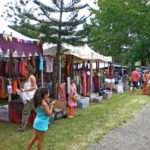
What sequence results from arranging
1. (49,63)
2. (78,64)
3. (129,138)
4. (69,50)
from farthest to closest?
1. (78,64)
2. (49,63)
3. (69,50)
4. (129,138)

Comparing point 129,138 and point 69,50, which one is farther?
point 69,50

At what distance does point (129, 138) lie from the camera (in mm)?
11242

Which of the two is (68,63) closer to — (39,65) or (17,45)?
(39,65)

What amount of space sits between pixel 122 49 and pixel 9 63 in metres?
36.9

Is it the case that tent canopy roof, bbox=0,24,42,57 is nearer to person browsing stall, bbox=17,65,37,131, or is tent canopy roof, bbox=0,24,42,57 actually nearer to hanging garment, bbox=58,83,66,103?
person browsing stall, bbox=17,65,37,131

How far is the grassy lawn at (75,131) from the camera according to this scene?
10117mm

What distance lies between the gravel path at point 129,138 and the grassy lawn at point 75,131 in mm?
237

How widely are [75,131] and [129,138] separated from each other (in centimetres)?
153

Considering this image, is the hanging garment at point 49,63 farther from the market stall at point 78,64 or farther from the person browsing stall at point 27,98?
the person browsing stall at point 27,98

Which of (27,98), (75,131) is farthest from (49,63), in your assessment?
(75,131)

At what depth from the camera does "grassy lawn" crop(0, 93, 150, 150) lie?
33.2 feet

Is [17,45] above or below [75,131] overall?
above

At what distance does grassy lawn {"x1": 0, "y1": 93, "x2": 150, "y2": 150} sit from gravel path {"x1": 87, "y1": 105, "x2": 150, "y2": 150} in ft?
0.78

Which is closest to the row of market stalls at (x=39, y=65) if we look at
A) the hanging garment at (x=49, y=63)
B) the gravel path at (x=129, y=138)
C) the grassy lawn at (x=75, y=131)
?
the hanging garment at (x=49, y=63)
